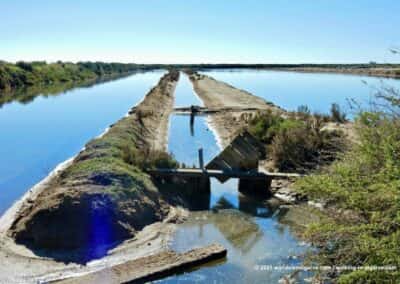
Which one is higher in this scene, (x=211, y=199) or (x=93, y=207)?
(x=93, y=207)

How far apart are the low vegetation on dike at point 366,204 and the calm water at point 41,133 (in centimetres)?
1031

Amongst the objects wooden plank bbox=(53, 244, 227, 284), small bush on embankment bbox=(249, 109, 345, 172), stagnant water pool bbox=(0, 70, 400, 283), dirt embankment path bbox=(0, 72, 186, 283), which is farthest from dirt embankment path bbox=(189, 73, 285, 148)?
wooden plank bbox=(53, 244, 227, 284)

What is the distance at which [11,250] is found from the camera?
10258 mm

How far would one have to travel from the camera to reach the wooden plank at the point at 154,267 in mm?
8759

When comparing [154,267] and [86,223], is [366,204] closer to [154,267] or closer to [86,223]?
[154,267]

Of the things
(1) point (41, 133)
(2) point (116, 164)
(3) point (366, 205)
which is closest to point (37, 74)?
(1) point (41, 133)

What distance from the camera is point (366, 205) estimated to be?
5543mm

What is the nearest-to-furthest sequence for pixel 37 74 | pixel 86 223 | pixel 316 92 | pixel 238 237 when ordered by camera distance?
pixel 86 223
pixel 238 237
pixel 316 92
pixel 37 74

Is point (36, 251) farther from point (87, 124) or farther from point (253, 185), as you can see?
point (87, 124)

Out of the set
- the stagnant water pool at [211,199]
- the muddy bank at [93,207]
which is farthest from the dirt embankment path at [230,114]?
the muddy bank at [93,207]

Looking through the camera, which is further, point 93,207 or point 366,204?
point 93,207

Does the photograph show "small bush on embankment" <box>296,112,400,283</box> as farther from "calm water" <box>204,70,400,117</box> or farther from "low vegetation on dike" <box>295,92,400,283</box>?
"calm water" <box>204,70,400,117</box>

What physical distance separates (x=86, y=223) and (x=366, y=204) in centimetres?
712

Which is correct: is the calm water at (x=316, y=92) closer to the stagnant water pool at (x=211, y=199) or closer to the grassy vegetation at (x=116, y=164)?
the stagnant water pool at (x=211, y=199)
